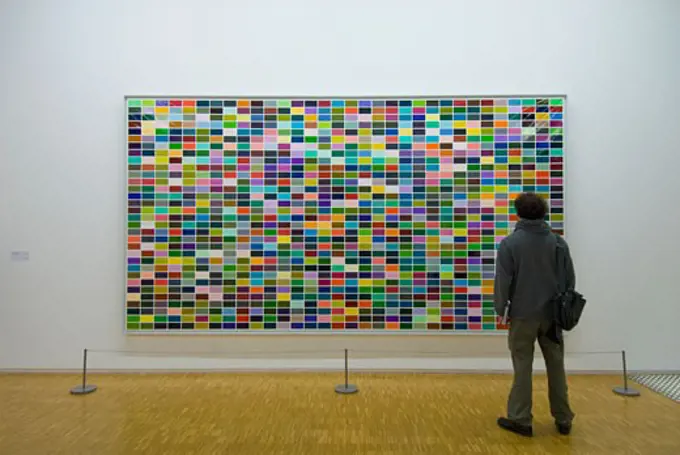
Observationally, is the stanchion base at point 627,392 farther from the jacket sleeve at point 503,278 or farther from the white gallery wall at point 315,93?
the jacket sleeve at point 503,278

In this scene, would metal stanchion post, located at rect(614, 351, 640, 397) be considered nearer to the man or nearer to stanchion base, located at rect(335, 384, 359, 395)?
the man

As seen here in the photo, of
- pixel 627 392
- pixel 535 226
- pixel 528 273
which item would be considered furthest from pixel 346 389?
pixel 627 392

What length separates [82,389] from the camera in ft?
17.8

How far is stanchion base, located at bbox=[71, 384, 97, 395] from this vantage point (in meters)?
5.35

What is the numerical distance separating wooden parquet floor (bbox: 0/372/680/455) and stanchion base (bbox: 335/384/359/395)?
8 cm

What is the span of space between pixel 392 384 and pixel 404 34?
11.6 feet

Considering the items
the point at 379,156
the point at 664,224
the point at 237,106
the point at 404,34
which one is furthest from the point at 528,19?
the point at 237,106

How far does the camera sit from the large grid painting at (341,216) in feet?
19.7

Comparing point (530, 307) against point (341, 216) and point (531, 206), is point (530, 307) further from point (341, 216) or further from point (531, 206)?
point (341, 216)

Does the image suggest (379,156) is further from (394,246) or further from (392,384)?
(392,384)

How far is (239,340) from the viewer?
6047 millimetres

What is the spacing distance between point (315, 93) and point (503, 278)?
2917 mm

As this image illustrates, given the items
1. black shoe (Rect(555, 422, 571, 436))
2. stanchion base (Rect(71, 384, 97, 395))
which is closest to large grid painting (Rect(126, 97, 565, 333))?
stanchion base (Rect(71, 384, 97, 395))

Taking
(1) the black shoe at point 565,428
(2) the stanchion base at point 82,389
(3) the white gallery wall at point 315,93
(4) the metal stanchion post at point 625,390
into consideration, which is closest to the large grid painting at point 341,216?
(3) the white gallery wall at point 315,93
